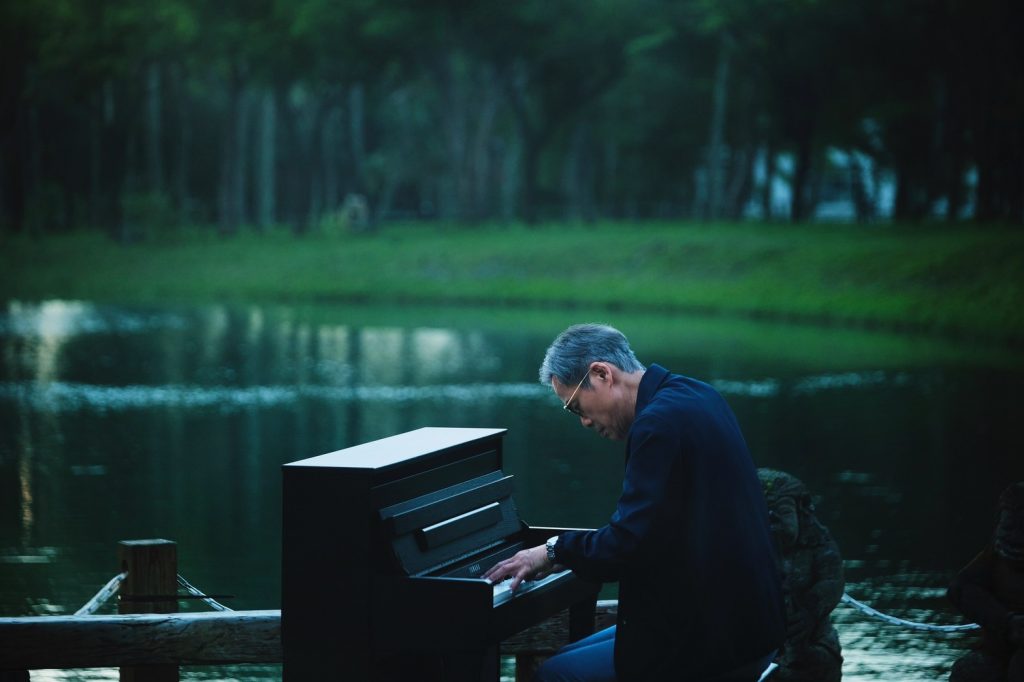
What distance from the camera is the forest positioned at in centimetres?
5331

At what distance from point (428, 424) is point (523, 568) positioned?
14117mm

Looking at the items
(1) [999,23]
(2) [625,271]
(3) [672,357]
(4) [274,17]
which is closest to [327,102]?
(4) [274,17]

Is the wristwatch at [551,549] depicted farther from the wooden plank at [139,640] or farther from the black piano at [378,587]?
the wooden plank at [139,640]

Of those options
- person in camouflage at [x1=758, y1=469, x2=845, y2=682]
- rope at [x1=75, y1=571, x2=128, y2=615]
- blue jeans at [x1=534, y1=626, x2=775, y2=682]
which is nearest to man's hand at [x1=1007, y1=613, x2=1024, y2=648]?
person in camouflage at [x1=758, y1=469, x2=845, y2=682]

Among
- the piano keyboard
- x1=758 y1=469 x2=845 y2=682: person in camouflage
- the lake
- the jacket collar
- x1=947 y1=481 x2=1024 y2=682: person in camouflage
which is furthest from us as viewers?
the lake

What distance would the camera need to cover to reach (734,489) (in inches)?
186

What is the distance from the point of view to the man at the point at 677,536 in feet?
15.3

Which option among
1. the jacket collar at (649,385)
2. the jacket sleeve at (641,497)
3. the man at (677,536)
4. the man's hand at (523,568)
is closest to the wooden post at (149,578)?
the man's hand at (523,568)

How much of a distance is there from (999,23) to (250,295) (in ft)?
77.2

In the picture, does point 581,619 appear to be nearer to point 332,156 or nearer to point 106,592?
point 106,592

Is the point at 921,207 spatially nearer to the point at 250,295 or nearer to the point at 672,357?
the point at 250,295

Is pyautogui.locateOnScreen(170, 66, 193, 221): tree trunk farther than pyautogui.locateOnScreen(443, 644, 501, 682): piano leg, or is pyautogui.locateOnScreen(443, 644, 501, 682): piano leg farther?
pyautogui.locateOnScreen(170, 66, 193, 221): tree trunk

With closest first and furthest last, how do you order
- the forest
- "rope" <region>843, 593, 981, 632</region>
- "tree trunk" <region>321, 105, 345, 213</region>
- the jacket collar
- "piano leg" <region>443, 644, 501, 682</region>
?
the jacket collar
"piano leg" <region>443, 644, 501, 682</region>
"rope" <region>843, 593, 981, 632</region>
the forest
"tree trunk" <region>321, 105, 345, 213</region>

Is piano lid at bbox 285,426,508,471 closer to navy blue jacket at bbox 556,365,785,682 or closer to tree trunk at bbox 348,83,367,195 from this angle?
navy blue jacket at bbox 556,365,785,682
